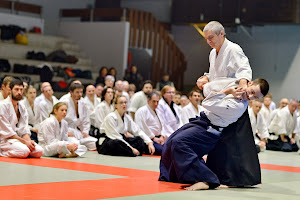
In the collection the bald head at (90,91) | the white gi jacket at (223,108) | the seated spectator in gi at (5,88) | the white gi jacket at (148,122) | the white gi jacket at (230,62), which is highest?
the white gi jacket at (230,62)

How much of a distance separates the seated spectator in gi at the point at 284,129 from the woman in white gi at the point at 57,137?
579 centimetres

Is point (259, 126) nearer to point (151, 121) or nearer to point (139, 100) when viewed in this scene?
point (139, 100)

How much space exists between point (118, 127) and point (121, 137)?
17 cm

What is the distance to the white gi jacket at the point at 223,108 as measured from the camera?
5008mm

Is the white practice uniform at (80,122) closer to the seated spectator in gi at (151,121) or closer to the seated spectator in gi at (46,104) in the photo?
the seated spectator in gi at (46,104)

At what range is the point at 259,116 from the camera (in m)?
11.9

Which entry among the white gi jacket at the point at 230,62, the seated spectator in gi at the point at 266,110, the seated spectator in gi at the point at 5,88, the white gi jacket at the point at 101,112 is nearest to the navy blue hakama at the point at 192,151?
the white gi jacket at the point at 230,62

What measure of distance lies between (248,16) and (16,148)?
10.8 metres

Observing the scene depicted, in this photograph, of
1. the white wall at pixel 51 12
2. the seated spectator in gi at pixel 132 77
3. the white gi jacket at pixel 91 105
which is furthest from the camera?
the white wall at pixel 51 12

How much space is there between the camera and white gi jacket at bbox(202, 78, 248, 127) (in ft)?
16.4

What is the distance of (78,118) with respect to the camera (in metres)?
9.45

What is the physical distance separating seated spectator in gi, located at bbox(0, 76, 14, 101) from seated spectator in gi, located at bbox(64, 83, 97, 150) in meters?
1.27

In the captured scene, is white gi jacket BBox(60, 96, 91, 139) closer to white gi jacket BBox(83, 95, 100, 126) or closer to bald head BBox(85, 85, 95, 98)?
white gi jacket BBox(83, 95, 100, 126)

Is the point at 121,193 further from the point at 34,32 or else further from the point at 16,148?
the point at 34,32
